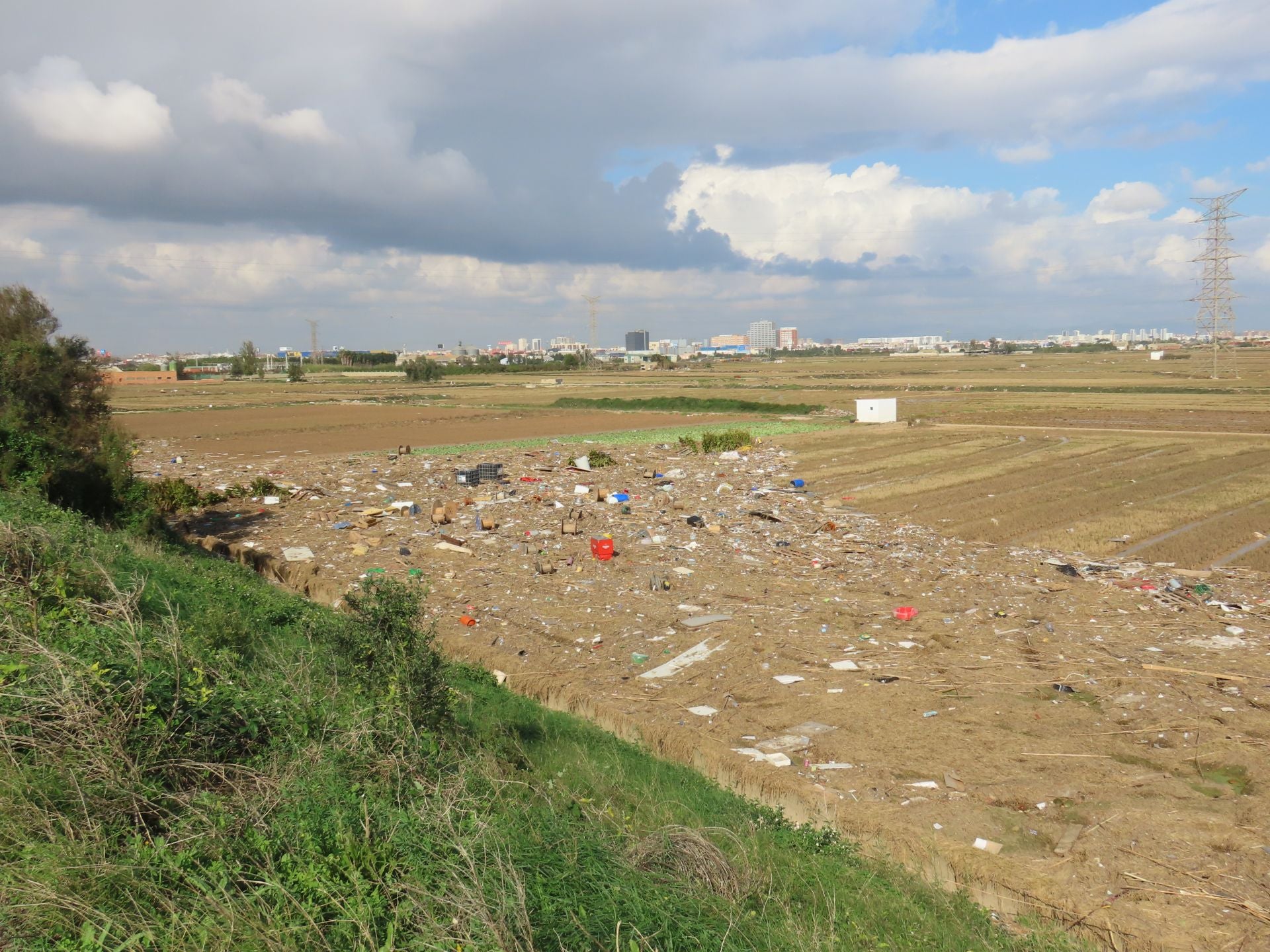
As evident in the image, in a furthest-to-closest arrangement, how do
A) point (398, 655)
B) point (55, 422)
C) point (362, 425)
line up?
point (362, 425) < point (55, 422) < point (398, 655)


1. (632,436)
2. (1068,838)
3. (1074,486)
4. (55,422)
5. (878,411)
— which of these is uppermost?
(55,422)

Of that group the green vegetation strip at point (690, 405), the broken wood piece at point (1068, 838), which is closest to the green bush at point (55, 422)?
the broken wood piece at point (1068, 838)

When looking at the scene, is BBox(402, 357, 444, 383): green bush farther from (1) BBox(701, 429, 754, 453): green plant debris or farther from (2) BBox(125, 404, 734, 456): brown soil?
(1) BBox(701, 429, 754, 453): green plant debris

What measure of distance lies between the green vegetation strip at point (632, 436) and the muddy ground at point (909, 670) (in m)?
12.3

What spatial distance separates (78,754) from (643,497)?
51.9 ft

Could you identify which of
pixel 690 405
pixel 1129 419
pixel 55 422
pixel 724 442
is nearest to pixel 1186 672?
pixel 55 422

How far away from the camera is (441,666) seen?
21.3ft

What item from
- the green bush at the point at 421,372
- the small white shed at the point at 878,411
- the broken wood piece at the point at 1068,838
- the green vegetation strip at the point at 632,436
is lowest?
the broken wood piece at the point at 1068,838

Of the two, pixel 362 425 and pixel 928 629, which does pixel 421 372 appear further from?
pixel 928 629

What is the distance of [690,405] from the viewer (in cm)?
5091

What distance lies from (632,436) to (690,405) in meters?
16.1

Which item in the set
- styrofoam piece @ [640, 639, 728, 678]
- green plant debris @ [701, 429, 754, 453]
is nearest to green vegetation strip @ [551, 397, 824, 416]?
green plant debris @ [701, 429, 754, 453]

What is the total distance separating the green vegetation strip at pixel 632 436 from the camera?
3075cm

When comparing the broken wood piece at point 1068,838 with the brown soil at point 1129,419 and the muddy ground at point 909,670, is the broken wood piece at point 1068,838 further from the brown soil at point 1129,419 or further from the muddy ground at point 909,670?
the brown soil at point 1129,419
